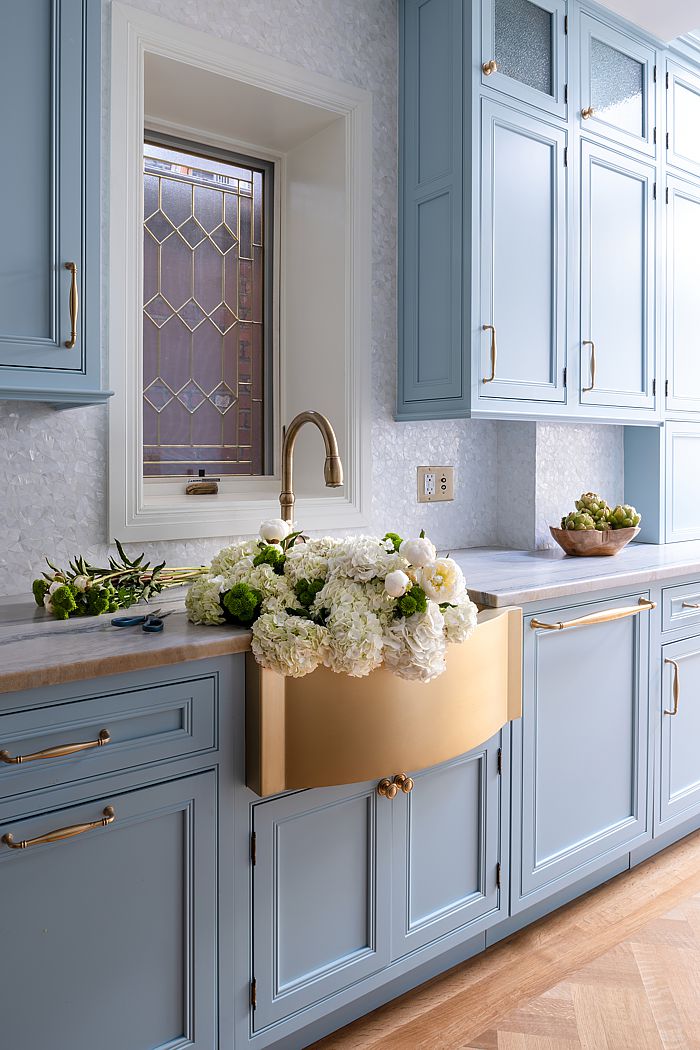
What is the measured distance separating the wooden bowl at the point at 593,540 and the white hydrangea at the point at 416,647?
3.73 feet

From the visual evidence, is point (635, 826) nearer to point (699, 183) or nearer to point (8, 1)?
point (699, 183)

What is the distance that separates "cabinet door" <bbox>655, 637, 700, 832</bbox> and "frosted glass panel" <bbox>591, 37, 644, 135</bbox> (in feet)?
5.33

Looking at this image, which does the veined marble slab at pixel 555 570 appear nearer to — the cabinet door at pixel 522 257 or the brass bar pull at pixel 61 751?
the cabinet door at pixel 522 257

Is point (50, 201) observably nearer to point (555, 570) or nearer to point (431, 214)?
point (431, 214)

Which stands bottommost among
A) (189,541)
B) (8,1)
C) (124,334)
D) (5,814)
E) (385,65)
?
(5,814)

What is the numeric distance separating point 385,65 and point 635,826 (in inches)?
90.5

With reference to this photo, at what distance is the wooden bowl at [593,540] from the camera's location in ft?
7.73

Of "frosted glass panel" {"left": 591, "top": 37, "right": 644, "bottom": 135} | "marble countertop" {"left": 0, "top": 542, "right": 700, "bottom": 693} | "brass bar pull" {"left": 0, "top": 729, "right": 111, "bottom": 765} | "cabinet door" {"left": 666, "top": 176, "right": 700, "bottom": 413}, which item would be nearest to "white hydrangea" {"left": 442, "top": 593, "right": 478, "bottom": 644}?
"marble countertop" {"left": 0, "top": 542, "right": 700, "bottom": 693}

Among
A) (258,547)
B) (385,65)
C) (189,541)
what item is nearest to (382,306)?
(385,65)

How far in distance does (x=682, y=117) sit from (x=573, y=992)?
2.71 m

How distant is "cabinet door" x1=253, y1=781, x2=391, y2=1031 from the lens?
1.46 metres

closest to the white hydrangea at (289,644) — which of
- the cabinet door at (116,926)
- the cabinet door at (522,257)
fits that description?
the cabinet door at (116,926)

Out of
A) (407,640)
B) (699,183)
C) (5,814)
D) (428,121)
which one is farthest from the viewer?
(699,183)

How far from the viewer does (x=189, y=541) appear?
1.98 m
